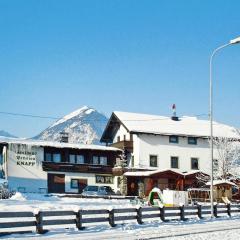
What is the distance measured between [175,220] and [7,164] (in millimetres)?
35838

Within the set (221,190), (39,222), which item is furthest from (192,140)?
(39,222)

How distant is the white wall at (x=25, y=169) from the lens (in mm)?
59000

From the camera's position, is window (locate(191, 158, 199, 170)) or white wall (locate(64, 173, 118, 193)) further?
window (locate(191, 158, 199, 170))

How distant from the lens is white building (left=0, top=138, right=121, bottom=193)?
59219mm

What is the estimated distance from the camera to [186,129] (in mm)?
67062

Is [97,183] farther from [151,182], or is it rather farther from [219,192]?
[219,192]

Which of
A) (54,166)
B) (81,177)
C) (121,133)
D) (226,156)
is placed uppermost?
(121,133)

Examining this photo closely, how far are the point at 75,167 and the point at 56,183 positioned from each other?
10.4ft

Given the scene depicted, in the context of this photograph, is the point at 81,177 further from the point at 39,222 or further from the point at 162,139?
the point at 39,222

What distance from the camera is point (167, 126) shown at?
66.9m

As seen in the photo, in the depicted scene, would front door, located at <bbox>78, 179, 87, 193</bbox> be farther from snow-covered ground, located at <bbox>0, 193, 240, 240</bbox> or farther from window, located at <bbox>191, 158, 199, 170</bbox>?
snow-covered ground, located at <bbox>0, 193, 240, 240</bbox>

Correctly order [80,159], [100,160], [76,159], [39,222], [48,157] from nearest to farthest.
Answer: [39,222]
[48,157]
[76,159]
[80,159]
[100,160]

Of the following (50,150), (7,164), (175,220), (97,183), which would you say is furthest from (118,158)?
(175,220)

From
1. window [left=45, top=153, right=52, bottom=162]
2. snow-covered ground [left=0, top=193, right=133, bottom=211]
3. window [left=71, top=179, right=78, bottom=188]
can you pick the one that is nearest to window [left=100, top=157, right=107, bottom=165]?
window [left=71, top=179, right=78, bottom=188]
